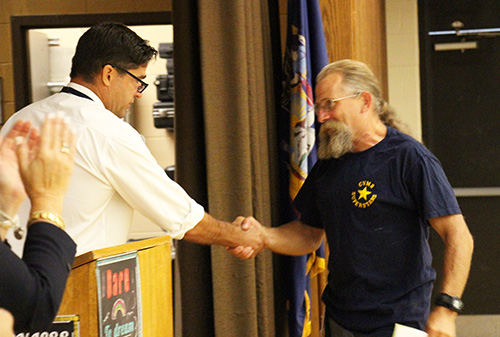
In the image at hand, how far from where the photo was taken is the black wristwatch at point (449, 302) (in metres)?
1.79

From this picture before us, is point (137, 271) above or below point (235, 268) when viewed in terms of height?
above

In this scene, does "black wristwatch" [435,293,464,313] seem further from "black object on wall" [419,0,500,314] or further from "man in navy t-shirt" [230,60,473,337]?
"black object on wall" [419,0,500,314]

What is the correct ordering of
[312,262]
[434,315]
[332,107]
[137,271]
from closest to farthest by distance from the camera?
[137,271], [434,315], [332,107], [312,262]

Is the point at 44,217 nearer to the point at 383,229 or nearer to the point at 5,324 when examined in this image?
the point at 5,324

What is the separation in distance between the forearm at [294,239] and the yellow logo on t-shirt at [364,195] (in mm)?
407

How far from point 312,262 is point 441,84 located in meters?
2.20

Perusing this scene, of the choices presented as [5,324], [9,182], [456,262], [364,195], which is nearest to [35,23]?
[364,195]

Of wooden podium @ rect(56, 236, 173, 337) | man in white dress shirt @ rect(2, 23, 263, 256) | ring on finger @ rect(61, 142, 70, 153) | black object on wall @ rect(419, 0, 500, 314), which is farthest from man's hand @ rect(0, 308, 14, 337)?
black object on wall @ rect(419, 0, 500, 314)

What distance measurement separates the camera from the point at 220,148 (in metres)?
2.32

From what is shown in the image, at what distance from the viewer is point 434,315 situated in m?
1.81

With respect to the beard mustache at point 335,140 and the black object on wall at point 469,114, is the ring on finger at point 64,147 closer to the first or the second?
the beard mustache at point 335,140

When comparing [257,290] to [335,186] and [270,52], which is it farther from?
[270,52]

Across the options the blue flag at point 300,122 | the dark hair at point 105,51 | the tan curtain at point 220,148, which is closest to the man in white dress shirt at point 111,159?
the dark hair at point 105,51

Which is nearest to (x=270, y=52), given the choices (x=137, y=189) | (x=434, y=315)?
(x=137, y=189)
